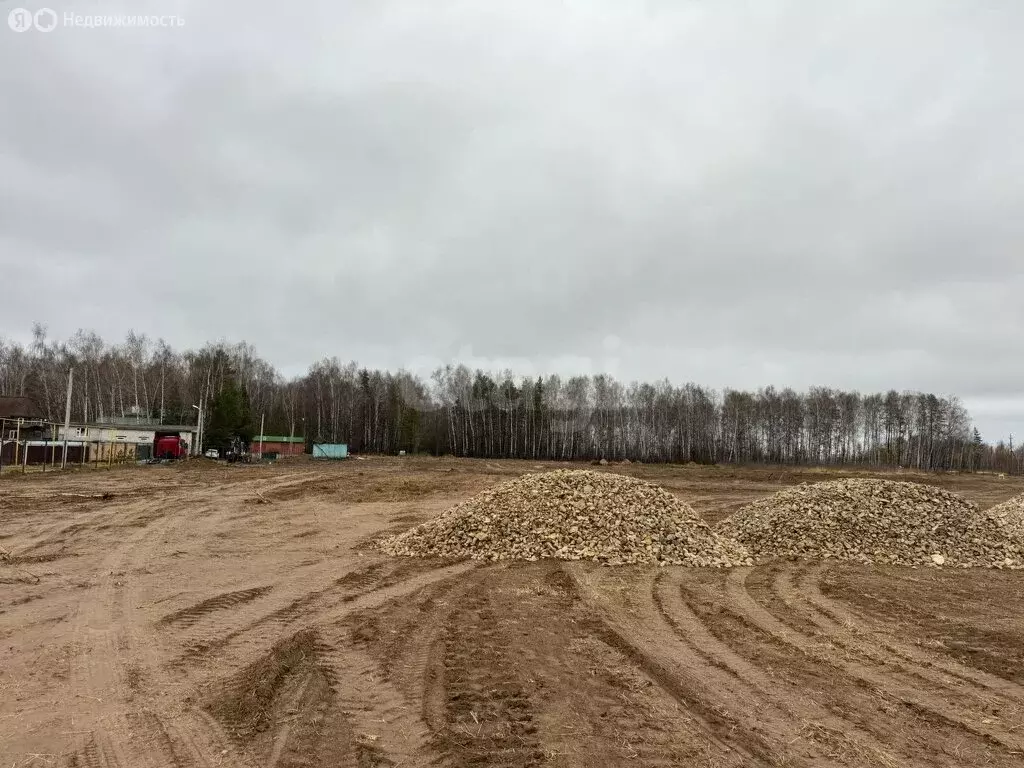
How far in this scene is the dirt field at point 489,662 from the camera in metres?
4.84

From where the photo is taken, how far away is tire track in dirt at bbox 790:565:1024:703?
669cm

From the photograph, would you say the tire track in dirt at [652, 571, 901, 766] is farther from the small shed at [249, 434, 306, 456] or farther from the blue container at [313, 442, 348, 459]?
the small shed at [249, 434, 306, 456]

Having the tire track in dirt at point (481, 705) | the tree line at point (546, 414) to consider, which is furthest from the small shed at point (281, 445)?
the tire track in dirt at point (481, 705)

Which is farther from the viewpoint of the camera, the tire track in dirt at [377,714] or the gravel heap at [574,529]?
the gravel heap at [574,529]

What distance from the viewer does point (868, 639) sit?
8258 millimetres

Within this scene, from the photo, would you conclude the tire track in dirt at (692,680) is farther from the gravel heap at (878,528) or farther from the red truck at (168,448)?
the red truck at (168,448)

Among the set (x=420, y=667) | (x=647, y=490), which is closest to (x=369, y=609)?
(x=420, y=667)

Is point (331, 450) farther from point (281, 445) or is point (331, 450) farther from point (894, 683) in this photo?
point (894, 683)

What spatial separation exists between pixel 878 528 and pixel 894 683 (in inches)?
434

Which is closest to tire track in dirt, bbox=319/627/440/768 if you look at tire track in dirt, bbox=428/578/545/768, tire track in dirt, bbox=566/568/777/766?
tire track in dirt, bbox=428/578/545/768

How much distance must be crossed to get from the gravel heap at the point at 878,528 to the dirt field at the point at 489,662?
1.51 metres

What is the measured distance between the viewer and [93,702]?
5.43 metres

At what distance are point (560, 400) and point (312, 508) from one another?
Answer: 239ft

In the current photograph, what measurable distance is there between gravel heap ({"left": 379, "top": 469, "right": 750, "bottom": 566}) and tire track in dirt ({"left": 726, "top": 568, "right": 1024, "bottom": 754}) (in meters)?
4.18
